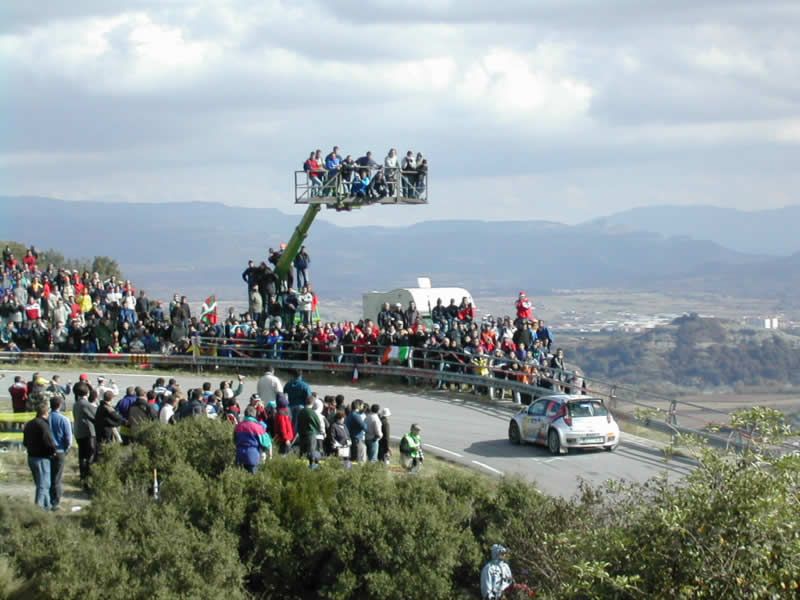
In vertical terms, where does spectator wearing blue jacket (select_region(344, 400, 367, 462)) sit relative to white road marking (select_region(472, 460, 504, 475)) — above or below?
above

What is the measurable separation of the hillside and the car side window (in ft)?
437

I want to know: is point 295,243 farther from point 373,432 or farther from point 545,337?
point 373,432

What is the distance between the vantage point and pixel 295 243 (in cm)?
4272

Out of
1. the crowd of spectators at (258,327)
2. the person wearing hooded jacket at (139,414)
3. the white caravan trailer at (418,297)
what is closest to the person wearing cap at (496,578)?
the person wearing hooded jacket at (139,414)

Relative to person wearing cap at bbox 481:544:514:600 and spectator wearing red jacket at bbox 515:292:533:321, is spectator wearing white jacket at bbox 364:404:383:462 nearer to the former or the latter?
person wearing cap at bbox 481:544:514:600

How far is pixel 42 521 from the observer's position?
18219mm

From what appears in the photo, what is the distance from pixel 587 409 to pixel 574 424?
1.54 feet

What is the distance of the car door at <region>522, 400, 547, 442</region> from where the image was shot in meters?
26.9

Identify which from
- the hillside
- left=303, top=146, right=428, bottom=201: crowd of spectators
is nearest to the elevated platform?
left=303, top=146, right=428, bottom=201: crowd of spectators

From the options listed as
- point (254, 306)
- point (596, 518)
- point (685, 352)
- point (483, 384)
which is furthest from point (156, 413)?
point (685, 352)

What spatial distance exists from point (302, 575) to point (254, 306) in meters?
23.9

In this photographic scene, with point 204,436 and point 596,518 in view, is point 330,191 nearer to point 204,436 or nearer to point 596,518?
point 204,436

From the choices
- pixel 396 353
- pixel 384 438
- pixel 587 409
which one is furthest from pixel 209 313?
pixel 384 438

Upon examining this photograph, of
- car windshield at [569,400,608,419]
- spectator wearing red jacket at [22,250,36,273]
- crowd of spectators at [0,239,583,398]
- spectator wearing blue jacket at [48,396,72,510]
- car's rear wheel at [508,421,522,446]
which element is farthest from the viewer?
spectator wearing red jacket at [22,250,36,273]
